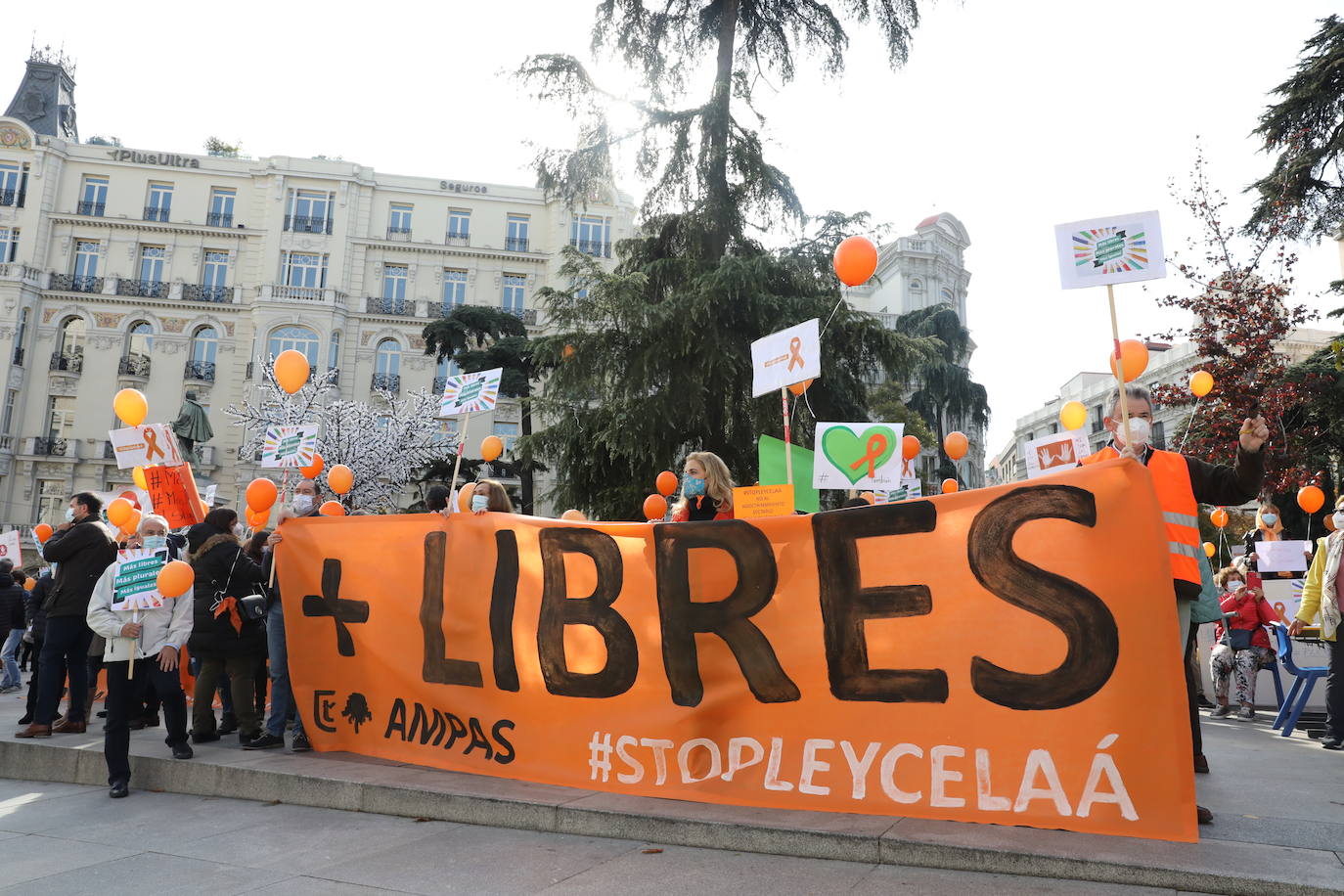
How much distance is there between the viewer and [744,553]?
4602mm

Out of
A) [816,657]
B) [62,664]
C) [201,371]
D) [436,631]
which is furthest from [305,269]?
[816,657]

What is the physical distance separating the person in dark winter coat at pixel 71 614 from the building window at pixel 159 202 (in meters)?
38.0

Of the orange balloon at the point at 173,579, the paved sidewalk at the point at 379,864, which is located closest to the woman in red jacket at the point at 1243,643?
the paved sidewalk at the point at 379,864

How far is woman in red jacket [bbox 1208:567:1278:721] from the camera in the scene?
9.02 m

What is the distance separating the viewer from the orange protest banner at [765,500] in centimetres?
747

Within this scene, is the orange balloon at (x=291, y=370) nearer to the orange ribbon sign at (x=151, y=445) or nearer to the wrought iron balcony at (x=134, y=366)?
the orange ribbon sign at (x=151, y=445)

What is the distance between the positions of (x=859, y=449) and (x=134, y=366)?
37.8m

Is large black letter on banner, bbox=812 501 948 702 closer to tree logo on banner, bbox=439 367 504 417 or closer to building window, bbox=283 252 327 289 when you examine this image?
tree logo on banner, bbox=439 367 504 417

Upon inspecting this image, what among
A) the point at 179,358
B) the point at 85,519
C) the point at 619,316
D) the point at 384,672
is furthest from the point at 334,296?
the point at 384,672

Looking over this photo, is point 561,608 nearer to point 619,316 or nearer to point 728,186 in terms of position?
point 619,316

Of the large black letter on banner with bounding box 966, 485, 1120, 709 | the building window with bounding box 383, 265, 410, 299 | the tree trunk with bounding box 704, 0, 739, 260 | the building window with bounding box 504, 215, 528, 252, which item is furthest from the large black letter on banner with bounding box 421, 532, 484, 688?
the building window with bounding box 504, 215, 528, 252

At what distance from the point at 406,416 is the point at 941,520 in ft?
105

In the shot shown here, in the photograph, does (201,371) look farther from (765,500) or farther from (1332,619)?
(1332,619)

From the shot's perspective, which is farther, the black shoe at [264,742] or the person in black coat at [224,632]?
the person in black coat at [224,632]
